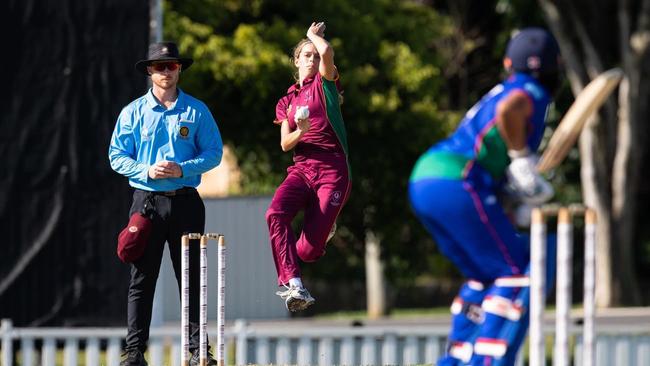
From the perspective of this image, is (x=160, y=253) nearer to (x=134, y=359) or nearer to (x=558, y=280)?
(x=134, y=359)

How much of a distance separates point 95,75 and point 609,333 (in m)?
5.75

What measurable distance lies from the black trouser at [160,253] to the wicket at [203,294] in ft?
0.98

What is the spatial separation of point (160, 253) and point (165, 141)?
0.75m

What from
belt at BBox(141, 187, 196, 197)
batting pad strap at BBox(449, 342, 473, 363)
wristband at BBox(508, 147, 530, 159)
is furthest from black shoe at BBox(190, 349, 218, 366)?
wristband at BBox(508, 147, 530, 159)

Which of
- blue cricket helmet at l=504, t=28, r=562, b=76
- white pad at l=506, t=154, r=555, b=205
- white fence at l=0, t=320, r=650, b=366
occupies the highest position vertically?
blue cricket helmet at l=504, t=28, r=562, b=76

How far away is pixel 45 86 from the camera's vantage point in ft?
48.7

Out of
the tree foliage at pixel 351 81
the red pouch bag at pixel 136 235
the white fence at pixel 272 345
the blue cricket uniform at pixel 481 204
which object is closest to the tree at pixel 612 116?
the tree foliage at pixel 351 81

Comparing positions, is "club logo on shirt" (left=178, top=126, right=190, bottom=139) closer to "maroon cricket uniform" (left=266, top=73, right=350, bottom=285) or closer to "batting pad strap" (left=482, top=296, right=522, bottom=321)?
"maroon cricket uniform" (left=266, top=73, right=350, bottom=285)

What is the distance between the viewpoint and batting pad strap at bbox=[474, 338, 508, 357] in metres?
8.00

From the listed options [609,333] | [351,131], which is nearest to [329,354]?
[609,333]

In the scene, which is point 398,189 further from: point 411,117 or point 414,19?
point 414,19

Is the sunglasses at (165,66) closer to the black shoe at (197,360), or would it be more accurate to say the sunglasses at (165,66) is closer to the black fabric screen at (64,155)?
the black shoe at (197,360)

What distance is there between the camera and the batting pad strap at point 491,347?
8.00m

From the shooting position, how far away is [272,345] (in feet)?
49.8
